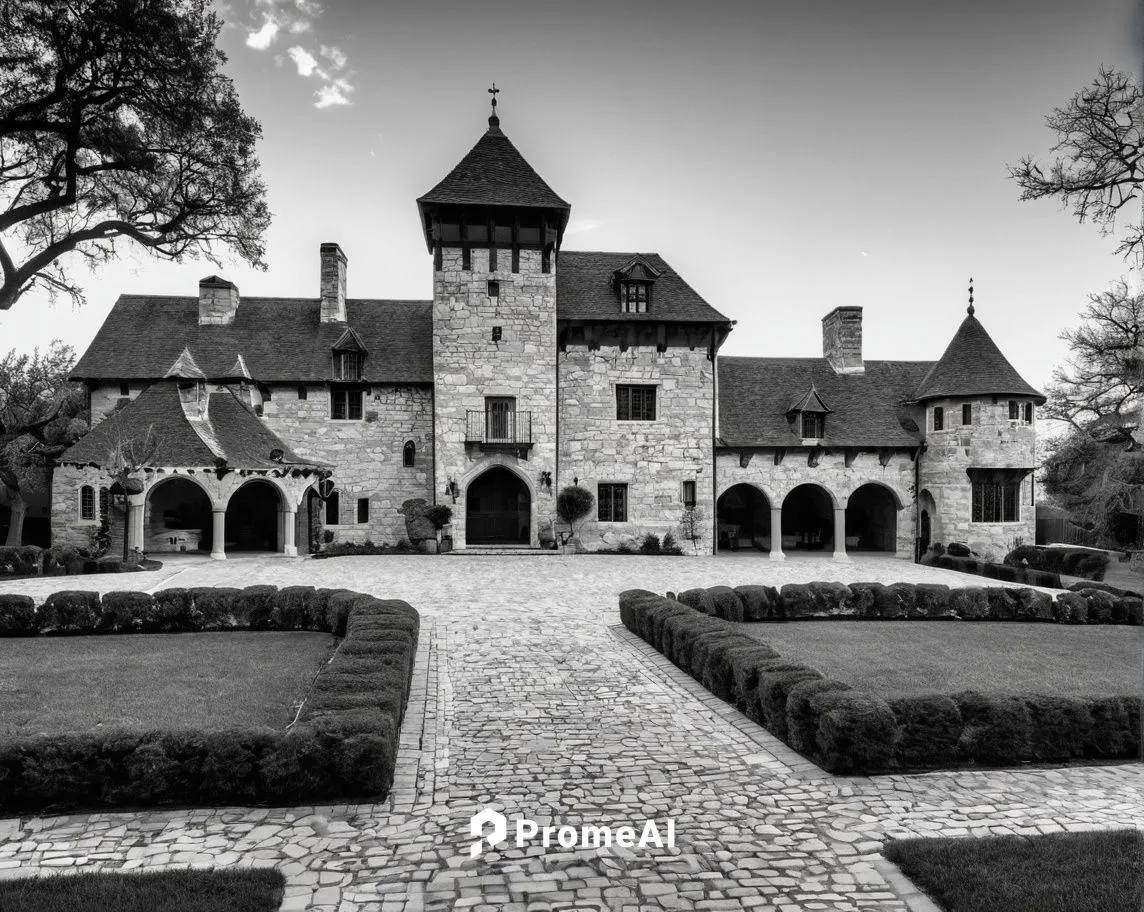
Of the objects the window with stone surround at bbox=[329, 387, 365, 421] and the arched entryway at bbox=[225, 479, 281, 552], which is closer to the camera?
the window with stone surround at bbox=[329, 387, 365, 421]

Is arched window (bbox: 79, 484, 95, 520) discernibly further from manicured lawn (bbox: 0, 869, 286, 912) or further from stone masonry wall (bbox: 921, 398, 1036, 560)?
stone masonry wall (bbox: 921, 398, 1036, 560)

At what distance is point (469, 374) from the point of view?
25.9 metres

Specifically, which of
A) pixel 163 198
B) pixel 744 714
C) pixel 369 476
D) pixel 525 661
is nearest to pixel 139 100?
pixel 163 198

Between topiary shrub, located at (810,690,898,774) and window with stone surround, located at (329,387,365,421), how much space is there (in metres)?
23.5

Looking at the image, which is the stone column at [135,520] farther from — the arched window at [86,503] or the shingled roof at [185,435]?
the arched window at [86,503]

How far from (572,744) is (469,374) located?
780 inches

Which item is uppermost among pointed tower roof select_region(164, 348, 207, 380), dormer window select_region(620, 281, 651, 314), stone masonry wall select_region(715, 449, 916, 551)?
dormer window select_region(620, 281, 651, 314)

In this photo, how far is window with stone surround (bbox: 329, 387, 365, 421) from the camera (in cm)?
2739

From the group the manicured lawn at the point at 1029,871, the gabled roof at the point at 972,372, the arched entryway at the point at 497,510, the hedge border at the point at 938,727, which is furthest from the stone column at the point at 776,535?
the manicured lawn at the point at 1029,871

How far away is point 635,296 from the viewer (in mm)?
26906

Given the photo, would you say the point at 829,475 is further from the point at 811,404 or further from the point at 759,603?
the point at 759,603

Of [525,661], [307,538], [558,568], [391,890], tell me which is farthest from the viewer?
[307,538]

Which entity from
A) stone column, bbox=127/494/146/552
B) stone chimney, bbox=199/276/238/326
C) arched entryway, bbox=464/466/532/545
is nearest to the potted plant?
arched entryway, bbox=464/466/532/545

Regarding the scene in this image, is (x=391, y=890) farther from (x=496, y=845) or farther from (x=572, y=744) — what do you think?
(x=572, y=744)
